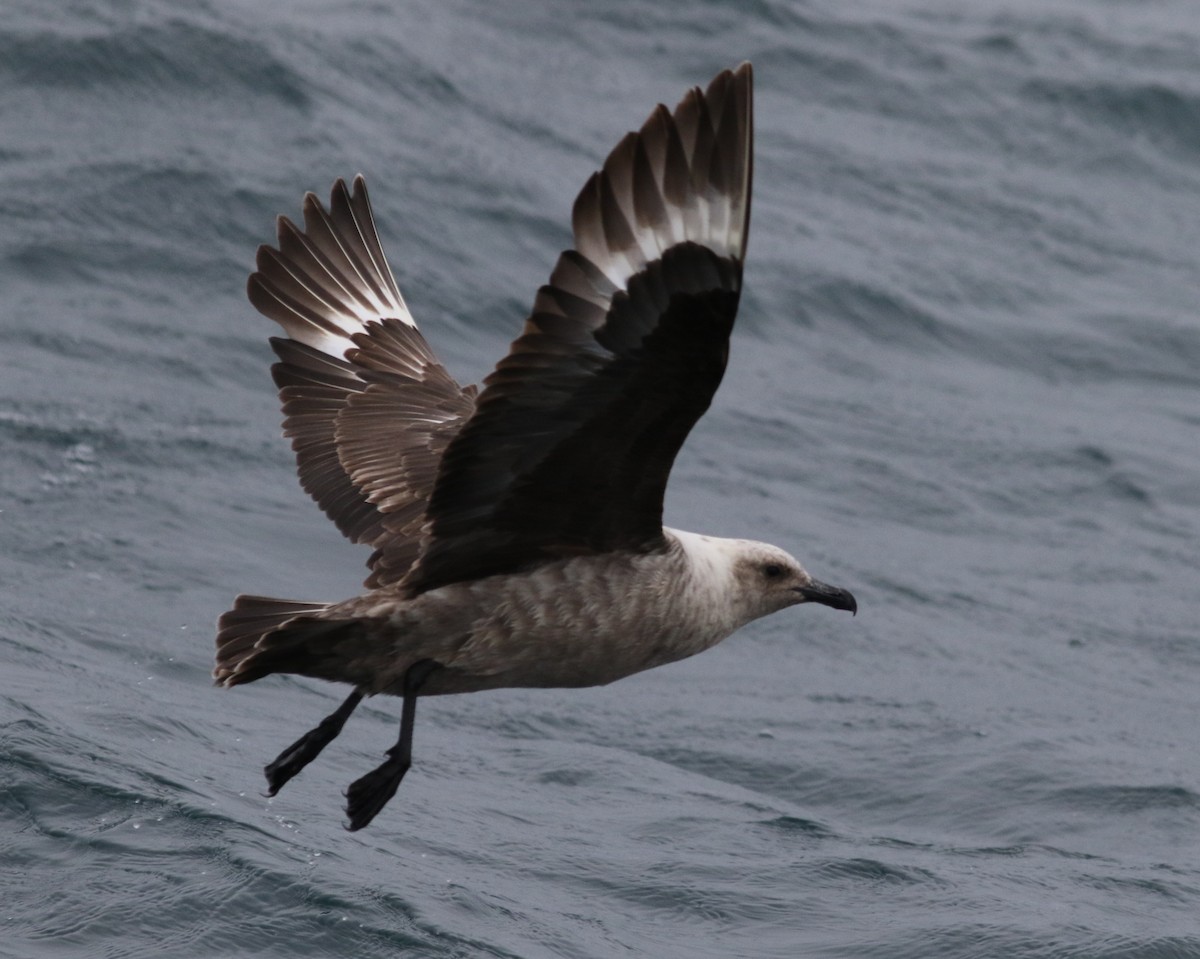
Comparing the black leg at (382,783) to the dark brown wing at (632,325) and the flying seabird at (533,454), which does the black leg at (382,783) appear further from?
the dark brown wing at (632,325)

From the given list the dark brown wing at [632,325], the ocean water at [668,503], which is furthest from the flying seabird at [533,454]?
the ocean water at [668,503]

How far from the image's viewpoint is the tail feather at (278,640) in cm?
589

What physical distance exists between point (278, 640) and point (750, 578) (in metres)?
1.54

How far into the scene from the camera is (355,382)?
729 centimetres

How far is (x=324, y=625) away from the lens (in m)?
5.93

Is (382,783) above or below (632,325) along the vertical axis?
below

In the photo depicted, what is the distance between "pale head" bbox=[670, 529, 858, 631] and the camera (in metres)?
6.33

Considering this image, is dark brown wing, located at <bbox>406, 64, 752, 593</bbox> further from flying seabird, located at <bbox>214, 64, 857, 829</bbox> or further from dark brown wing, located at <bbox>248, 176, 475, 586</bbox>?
dark brown wing, located at <bbox>248, 176, 475, 586</bbox>

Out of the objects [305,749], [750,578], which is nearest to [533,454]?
[750,578]

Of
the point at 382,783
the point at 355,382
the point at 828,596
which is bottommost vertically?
the point at 382,783

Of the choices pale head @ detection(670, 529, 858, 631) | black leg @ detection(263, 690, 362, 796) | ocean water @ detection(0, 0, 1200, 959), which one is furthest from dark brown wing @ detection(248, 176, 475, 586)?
ocean water @ detection(0, 0, 1200, 959)

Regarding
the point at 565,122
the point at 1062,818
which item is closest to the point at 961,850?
the point at 1062,818

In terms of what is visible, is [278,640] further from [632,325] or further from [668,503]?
[668,503]

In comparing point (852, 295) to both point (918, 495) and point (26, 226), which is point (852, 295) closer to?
point (918, 495)
